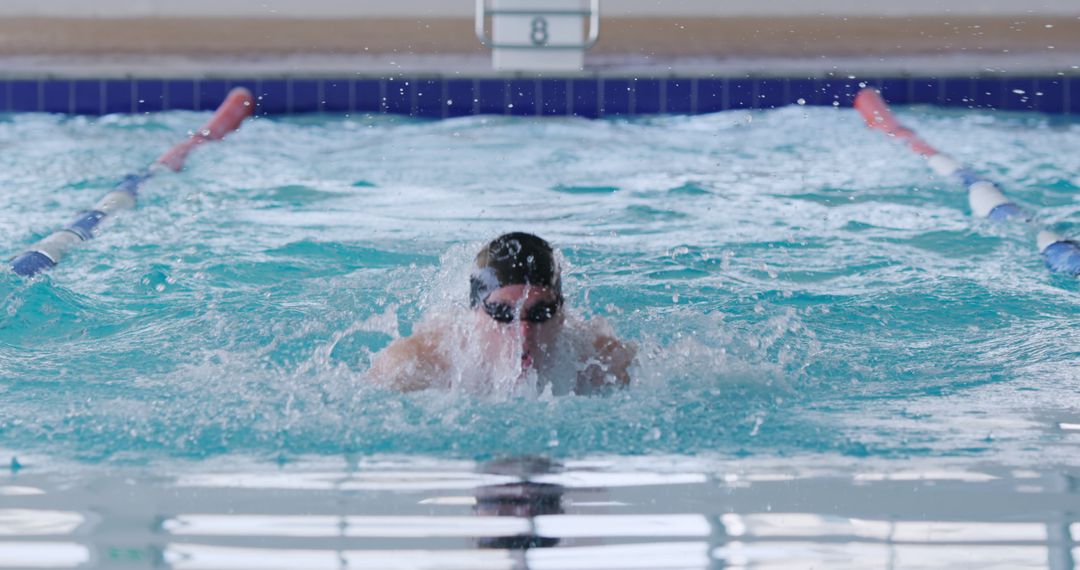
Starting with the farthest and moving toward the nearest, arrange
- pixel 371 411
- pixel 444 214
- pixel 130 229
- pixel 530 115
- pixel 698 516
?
pixel 530 115 → pixel 444 214 → pixel 130 229 → pixel 371 411 → pixel 698 516

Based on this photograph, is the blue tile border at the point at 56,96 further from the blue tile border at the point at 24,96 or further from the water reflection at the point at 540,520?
the water reflection at the point at 540,520

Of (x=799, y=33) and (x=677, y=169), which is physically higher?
(x=799, y=33)

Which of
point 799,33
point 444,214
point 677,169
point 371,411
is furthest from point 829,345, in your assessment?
point 799,33

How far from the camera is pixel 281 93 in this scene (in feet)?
23.4

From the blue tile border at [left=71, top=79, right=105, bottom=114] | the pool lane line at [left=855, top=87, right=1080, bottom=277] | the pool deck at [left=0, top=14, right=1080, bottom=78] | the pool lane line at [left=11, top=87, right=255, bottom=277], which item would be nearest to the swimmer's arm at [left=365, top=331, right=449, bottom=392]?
the pool lane line at [left=11, top=87, right=255, bottom=277]

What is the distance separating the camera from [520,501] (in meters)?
2.05

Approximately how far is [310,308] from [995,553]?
2.27 m

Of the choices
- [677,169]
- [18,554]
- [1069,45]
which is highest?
[1069,45]

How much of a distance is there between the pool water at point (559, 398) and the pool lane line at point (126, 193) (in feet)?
0.31

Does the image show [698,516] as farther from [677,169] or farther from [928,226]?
[677,169]

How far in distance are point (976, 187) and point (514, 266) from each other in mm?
3203

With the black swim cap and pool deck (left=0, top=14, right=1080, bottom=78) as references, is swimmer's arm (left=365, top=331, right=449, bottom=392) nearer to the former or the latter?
the black swim cap

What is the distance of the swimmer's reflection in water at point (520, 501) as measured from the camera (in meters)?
1.88

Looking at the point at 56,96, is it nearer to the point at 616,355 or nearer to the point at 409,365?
the point at 409,365
